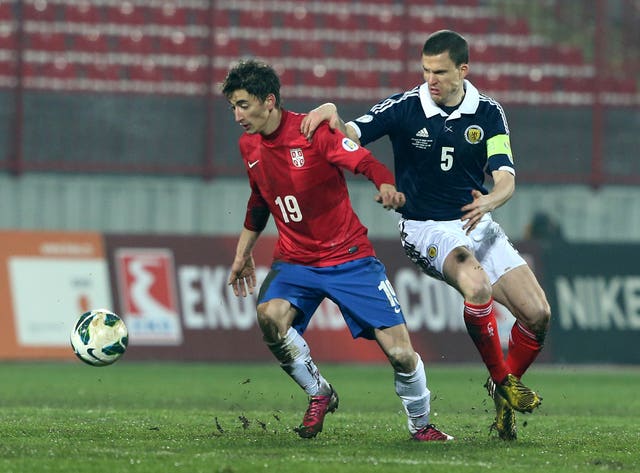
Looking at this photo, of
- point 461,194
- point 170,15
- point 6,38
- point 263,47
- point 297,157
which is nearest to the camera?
point 297,157

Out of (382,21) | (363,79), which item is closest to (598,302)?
(363,79)

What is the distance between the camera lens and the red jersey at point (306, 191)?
26.2 feet

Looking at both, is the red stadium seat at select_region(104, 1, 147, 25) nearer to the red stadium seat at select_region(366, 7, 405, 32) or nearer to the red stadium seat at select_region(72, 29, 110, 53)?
the red stadium seat at select_region(72, 29, 110, 53)

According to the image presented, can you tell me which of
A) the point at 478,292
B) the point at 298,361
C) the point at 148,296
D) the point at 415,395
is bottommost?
the point at 148,296

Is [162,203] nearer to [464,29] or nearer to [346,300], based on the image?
[464,29]

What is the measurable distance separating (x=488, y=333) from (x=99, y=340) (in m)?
2.38

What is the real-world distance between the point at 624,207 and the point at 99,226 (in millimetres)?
7913

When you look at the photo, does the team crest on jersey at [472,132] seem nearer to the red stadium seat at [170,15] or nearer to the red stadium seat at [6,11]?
the red stadium seat at [6,11]

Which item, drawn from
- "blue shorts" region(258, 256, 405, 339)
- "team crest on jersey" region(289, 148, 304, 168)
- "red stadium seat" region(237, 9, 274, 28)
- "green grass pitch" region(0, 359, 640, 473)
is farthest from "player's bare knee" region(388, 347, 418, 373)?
"red stadium seat" region(237, 9, 274, 28)

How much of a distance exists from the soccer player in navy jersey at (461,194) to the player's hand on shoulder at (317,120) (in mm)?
170

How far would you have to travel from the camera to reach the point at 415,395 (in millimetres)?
8016

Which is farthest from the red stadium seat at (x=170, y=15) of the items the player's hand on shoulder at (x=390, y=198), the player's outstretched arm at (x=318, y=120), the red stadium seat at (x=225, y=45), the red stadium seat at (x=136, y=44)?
the player's hand on shoulder at (x=390, y=198)

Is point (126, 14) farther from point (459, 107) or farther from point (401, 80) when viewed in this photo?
point (459, 107)

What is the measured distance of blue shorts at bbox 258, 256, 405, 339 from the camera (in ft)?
26.3
